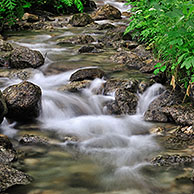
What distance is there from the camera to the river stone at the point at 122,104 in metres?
4.94

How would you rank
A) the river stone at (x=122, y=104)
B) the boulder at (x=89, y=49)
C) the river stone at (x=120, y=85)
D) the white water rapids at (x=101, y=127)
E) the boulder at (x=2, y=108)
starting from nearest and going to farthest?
the white water rapids at (x=101, y=127), the boulder at (x=2, y=108), the river stone at (x=122, y=104), the river stone at (x=120, y=85), the boulder at (x=89, y=49)

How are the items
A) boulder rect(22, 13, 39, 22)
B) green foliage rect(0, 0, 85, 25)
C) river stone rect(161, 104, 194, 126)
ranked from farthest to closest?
1. boulder rect(22, 13, 39, 22)
2. green foliage rect(0, 0, 85, 25)
3. river stone rect(161, 104, 194, 126)

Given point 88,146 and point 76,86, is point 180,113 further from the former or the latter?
point 76,86

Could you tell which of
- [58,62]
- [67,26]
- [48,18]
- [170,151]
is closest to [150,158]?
[170,151]

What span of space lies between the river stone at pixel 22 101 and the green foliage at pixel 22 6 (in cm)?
672

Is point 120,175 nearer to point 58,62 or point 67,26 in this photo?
point 58,62

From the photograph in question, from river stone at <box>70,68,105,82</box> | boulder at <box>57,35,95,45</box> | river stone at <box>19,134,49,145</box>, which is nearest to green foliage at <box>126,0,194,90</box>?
river stone at <box>70,68,105,82</box>

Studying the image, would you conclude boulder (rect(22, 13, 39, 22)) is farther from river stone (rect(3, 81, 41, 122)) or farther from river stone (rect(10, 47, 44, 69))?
river stone (rect(3, 81, 41, 122))

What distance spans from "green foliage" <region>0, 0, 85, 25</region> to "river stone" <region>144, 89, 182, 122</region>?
7.42m

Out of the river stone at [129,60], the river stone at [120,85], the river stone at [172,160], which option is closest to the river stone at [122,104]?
the river stone at [120,85]

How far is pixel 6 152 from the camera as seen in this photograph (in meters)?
3.27

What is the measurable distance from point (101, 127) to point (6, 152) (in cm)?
161

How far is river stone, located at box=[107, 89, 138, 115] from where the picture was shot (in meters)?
4.94

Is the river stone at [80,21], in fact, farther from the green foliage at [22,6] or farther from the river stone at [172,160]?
the river stone at [172,160]
